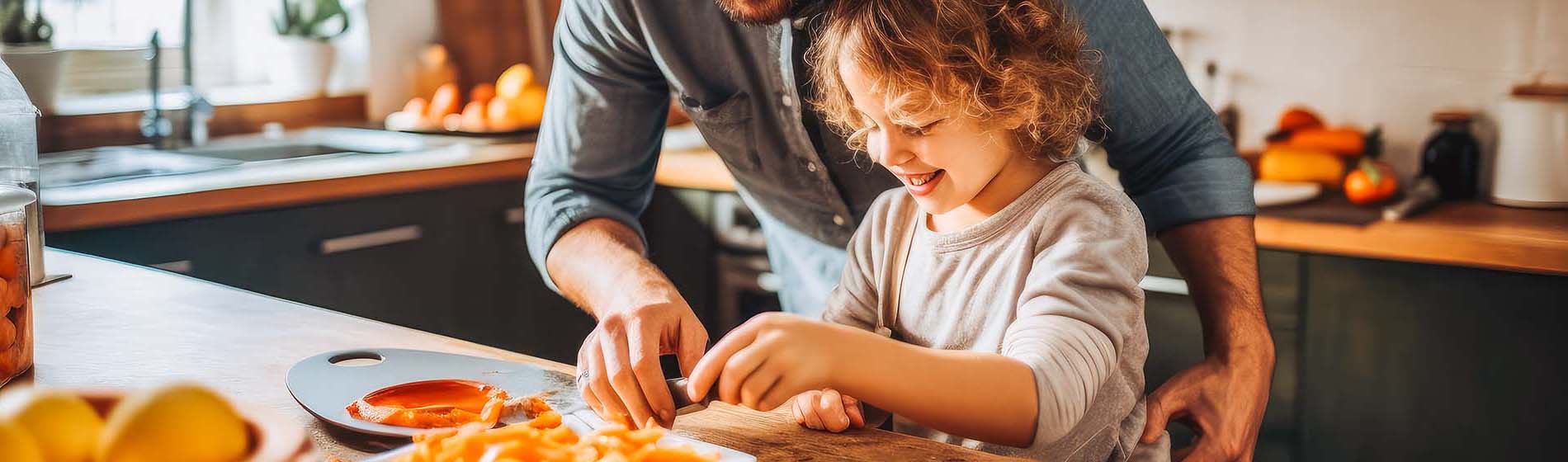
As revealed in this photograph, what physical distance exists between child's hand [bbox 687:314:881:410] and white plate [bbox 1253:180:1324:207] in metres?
1.49

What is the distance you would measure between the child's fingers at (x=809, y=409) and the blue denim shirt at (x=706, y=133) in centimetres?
49

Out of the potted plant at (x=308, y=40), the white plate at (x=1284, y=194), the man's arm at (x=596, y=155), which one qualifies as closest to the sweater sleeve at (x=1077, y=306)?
the man's arm at (x=596, y=155)

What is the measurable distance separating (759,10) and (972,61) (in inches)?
7.5

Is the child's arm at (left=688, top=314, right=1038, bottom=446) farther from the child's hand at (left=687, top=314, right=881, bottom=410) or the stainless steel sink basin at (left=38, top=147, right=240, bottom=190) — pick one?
the stainless steel sink basin at (left=38, top=147, right=240, bottom=190)

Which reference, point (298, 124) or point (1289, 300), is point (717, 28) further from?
point (298, 124)

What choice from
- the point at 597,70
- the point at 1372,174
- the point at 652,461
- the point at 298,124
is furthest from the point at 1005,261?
the point at 298,124

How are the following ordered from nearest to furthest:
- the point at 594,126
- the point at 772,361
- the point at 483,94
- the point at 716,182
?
1. the point at 772,361
2. the point at 594,126
3. the point at 716,182
4. the point at 483,94

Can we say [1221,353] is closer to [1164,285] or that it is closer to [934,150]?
[934,150]

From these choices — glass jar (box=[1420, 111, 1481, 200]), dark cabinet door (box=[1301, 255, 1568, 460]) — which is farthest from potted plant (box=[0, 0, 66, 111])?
glass jar (box=[1420, 111, 1481, 200])

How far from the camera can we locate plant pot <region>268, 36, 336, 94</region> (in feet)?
10.2

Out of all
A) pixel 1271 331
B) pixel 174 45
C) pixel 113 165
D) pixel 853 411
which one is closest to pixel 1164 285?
pixel 1271 331

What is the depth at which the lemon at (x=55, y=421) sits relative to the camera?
0.53m

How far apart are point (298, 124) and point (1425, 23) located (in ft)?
8.22

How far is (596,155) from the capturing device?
1440 mm
